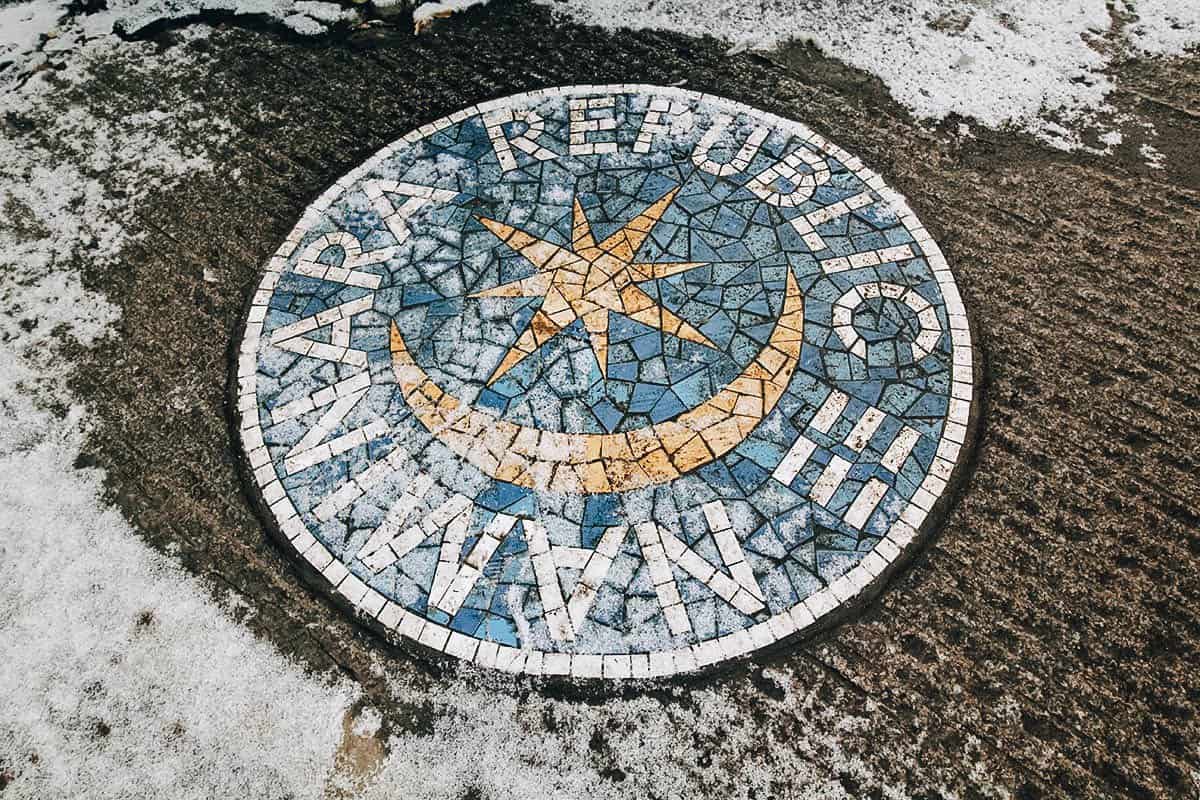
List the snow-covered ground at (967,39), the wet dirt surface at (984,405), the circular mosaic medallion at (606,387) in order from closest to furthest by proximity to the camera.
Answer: the wet dirt surface at (984,405) < the circular mosaic medallion at (606,387) < the snow-covered ground at (967,39)

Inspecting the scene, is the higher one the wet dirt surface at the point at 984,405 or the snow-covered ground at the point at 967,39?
the snow-covered ground at the point at 967,39

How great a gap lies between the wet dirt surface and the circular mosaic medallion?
21 centimetres

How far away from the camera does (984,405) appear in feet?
15.7

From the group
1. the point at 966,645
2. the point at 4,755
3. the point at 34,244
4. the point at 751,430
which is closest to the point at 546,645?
the point at 751,430

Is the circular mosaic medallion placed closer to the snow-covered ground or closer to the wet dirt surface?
the wet dirt surface

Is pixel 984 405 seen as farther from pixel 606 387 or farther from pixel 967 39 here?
pixel 967 39

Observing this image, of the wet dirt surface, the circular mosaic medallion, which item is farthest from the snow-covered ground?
the circular mosaic medallion

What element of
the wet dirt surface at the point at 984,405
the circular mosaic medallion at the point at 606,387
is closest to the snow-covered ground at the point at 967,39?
the wet dirt surface at the point at 984,405

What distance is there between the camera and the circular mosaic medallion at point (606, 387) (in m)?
4.25

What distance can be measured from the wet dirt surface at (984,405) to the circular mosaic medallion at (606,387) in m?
0.21

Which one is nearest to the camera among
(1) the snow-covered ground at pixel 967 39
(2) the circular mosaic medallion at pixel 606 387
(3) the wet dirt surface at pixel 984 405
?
(3) the wet dirt surface at pixel 984 405

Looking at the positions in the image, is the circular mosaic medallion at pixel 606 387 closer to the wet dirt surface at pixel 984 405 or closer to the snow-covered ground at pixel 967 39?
the wet dirt surface at pixel 984 405

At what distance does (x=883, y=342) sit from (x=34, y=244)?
225 inches

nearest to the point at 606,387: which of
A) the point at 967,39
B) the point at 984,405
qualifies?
the point at 984,405
